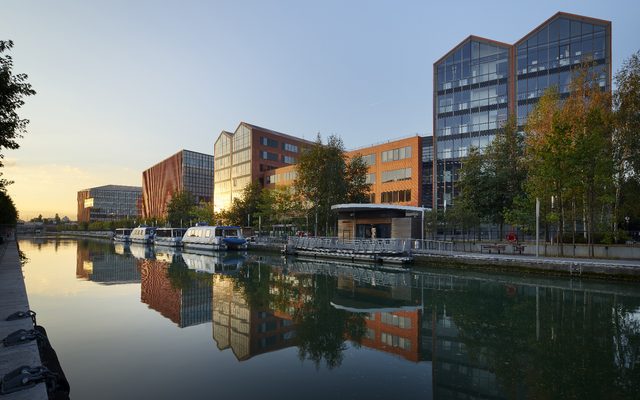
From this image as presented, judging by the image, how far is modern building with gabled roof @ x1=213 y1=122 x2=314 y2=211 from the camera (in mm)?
90250

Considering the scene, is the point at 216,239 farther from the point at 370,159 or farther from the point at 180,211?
the point at 180,211

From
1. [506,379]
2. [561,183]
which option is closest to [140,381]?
[506,379]

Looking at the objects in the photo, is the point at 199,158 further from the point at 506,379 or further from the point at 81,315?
the point at 506,379

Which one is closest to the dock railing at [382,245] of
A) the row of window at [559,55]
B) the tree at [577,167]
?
the tree at [577,167]

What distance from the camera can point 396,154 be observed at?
65.3 metres

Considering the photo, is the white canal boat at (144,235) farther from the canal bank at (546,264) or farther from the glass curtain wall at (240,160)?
the canal bank at (546,264)

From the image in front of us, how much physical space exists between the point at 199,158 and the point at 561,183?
383 ft

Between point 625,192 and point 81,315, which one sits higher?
point 625,192

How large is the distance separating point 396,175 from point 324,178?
815 inches

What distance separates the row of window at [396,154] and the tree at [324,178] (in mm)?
17482

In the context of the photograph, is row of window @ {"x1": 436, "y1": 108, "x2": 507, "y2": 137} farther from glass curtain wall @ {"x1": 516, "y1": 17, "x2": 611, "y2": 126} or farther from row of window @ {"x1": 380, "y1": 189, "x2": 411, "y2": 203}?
row of window @ {"x1": 380, "y1": 189, "x2": 411, "y2": 203}

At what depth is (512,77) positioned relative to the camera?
57156 mm

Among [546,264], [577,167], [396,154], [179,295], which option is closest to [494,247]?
[546,264]

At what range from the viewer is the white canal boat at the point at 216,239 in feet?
165
